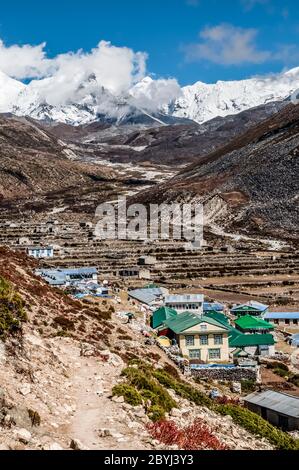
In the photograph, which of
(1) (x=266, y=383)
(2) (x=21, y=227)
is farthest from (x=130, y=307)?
(2) (x=21, y=227)

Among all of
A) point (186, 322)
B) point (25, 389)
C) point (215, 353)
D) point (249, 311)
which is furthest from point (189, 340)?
point (25, 389)

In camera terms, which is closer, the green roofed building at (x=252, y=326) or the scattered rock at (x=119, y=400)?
the scattered rock at (x=119, y=400)

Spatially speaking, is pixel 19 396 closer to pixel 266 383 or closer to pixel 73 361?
pixel 73 361

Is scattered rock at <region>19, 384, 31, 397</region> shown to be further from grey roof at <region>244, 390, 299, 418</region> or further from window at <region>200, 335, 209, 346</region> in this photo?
window at <region>200, 335, 209, 346</region>

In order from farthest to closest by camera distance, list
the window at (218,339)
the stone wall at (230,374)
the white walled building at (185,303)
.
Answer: the white walled building at (185,303)
the window at (218,339)
the stone wall at (230,374)

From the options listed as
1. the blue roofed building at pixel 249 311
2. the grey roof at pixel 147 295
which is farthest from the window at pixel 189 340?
the blue roofed building at pixel 249 311

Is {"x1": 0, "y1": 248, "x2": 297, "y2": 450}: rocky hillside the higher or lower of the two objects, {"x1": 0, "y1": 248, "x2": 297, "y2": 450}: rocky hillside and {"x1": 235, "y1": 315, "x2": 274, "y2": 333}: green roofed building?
the higher

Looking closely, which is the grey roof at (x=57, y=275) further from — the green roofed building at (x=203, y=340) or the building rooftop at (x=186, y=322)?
the green roofed building at (x=203, y=340)

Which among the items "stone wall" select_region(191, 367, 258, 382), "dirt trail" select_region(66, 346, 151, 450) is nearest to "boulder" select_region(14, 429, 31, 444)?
"dirt trail" select_region(66, 346, 151, 450)
